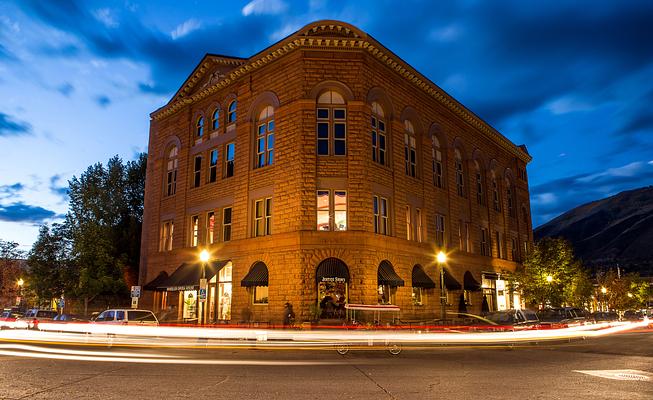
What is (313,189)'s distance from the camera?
28109mm

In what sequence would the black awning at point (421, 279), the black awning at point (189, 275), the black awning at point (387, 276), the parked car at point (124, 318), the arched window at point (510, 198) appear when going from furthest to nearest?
the arched window at point (510, 198)
the black awning at point (189, 275)
the black awning at point (421, 279)
the black awning at point (387, 276)
the parked car at point (124, 318)

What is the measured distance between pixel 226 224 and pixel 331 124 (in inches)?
387

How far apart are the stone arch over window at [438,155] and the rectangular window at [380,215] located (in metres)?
7.53

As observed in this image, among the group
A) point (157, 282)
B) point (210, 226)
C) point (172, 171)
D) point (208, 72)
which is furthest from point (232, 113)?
point (157, 282)

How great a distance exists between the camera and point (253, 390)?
30.6 ft

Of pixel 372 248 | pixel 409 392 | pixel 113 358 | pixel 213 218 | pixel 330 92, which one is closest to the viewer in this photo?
pixel 409 392

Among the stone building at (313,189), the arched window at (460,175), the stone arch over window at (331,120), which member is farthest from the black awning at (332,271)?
the arched window at (460,175)

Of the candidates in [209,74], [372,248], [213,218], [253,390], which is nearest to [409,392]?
[253,390]

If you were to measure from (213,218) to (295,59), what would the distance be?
12121 mm

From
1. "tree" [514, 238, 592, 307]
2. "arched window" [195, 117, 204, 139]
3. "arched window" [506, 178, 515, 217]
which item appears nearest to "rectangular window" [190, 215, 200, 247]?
"arched window" [195, 117, 204, 139]

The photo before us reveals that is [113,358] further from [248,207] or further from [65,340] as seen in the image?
[248,207]

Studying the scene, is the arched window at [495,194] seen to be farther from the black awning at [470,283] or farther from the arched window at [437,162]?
the arched window at [437,162]

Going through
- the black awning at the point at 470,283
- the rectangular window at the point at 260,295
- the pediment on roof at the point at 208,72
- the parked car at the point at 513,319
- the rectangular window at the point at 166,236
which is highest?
the pediment on roof at the point at 208,72

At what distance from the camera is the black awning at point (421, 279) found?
30.5 metres
